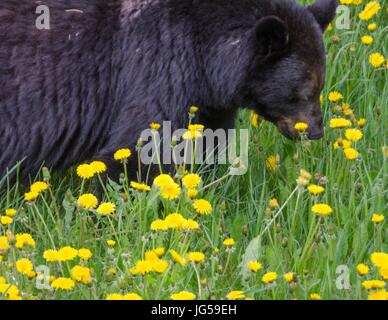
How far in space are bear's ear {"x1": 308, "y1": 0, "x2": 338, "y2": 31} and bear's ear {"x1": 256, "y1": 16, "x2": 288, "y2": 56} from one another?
17.1 inches

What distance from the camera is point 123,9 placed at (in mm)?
5035

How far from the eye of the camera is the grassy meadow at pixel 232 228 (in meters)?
3.77

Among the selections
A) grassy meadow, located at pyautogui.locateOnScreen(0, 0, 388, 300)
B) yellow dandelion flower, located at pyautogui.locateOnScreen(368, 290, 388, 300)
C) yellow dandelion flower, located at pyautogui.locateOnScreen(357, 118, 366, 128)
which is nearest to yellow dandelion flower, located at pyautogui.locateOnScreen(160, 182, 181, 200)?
grassy meadow, located at pyautogui.locateOnScreen(0, 0, 388, 300)

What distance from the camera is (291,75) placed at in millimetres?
5070

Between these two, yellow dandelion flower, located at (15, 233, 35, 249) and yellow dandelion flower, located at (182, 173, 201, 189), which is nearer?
yellow dandelion flower, located at (15, 233, 35, 249)

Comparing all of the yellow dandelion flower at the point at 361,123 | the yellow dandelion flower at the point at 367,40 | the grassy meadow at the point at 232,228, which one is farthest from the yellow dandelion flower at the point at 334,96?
the yellow dandelion flower at the point at 367,40

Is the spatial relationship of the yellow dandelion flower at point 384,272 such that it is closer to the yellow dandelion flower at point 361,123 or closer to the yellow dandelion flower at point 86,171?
the yellow dandelion flower at point 86,171

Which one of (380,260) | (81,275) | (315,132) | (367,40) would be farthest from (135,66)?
(380,260)

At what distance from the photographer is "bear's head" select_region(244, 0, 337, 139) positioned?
→ 503 centimetres

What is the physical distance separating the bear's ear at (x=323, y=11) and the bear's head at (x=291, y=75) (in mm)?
114

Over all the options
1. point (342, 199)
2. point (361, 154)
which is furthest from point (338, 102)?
point (342, 199)

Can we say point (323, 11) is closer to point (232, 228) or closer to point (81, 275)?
point (232, 228)

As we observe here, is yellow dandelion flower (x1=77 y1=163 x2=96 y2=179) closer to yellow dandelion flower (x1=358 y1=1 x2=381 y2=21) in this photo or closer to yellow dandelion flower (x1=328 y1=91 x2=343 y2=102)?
yellow dandelion flower (x1=328 y1=91 x2=343 y2=102)

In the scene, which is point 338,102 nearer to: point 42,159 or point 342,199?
point 342,199
